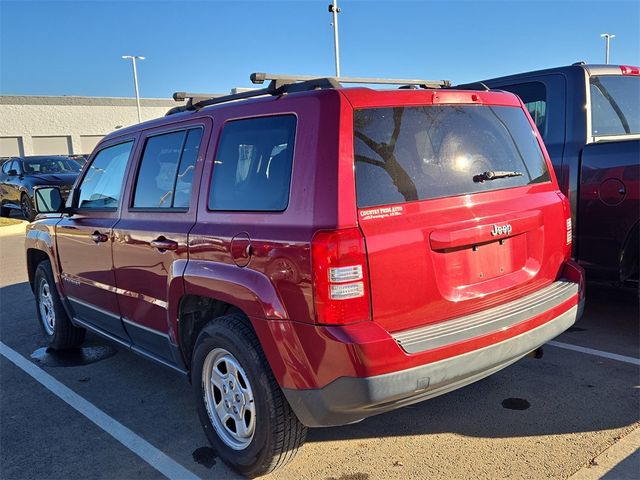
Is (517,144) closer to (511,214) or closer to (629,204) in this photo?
(511,214)

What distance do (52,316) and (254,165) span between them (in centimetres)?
336

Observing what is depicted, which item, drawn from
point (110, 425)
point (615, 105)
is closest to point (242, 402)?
point (110, 425)

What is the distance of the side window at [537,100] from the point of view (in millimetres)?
4801

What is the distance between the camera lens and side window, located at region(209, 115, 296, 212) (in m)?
2.62

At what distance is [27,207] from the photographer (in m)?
14.5

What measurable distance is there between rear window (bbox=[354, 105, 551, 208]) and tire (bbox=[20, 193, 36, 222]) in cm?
1391

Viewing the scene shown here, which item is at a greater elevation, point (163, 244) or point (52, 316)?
point (163, 244)

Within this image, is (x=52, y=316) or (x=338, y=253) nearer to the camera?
(x=338, y=253)

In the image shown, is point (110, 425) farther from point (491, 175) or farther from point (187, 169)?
point (491, 175)

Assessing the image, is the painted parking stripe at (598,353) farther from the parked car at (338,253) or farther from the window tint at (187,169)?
the window tint at (187,169)

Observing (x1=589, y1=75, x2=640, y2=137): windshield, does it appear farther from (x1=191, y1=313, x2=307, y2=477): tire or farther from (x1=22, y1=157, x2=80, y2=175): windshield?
(x1=22, y1=157, x2=80, y2=175): windshield

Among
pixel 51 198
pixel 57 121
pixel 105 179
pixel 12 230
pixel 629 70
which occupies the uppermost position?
pixel 57 121

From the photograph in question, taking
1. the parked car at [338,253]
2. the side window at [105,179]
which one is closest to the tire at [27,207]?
the side window at [105,179]

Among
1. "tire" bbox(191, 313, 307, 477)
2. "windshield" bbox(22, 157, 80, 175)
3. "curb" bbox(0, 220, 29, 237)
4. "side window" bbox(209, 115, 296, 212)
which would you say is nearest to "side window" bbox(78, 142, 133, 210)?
"side window" bbox(209, 115, 296, 212)
